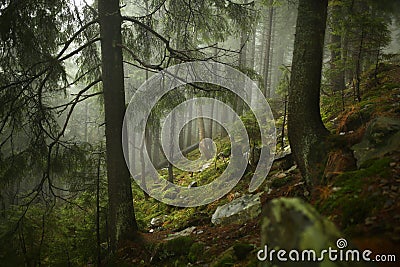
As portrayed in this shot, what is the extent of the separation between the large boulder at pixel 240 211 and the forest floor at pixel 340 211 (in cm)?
16

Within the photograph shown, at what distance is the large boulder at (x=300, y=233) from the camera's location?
1.67 metres

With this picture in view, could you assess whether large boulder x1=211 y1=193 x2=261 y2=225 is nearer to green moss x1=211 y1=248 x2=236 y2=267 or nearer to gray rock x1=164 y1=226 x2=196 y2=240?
gray rock x1=164 y1=226 x2=196 y2=240

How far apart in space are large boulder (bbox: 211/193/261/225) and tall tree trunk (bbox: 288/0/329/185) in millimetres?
1361

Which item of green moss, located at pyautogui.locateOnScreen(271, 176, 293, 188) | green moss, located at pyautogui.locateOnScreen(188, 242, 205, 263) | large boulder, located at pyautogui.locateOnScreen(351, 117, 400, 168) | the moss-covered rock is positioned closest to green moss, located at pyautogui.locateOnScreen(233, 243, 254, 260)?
the moss-covered rock

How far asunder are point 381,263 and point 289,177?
3.61 meters

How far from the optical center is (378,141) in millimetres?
4020

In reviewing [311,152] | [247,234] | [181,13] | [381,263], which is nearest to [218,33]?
[181,13]

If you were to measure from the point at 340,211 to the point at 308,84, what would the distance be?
2.23 metres

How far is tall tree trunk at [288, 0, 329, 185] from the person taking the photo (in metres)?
4.55

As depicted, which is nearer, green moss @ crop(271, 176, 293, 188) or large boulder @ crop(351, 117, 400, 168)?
large boulder @ crop(351, 117, 400, 168)

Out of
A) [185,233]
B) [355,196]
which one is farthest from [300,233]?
[185,233]

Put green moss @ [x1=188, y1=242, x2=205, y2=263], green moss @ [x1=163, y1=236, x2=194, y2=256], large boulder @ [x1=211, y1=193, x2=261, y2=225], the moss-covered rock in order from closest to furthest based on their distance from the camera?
the moss-covered rock, green moss @ [x1=188, y1=242, x2=205, y2=263], green moss @ [x1=163, y1=236, x2=194, y2=256], large boulder @ [x1=211, y1=193, x2=261, y2=225]

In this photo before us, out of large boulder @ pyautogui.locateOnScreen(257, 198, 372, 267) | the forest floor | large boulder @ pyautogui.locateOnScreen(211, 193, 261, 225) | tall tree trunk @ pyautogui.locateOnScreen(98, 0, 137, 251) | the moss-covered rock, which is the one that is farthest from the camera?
tall tree trunk @ pyautogui.locateOnScreen(98, 0, 137, 251)

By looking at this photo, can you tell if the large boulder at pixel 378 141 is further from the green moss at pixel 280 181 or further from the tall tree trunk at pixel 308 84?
the green moss at pixel 280 181
